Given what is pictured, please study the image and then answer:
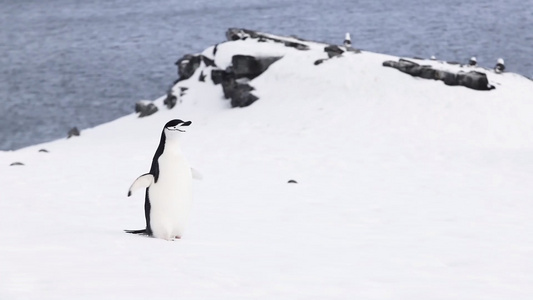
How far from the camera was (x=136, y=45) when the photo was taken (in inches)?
3130

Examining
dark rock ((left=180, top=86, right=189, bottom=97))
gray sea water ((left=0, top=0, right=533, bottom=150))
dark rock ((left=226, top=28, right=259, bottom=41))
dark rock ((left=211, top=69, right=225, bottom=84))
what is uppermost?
dark rock ((left=226, top=28, right=259, bottom=41))

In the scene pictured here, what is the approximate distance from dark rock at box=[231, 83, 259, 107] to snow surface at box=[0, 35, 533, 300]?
15.2 inches

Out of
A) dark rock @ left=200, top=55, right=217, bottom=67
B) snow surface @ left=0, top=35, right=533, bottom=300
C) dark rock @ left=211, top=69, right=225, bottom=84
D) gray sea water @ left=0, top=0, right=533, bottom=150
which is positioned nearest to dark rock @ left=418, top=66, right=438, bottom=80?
snow surface @ left=0, top=35, right=533, bottom=300

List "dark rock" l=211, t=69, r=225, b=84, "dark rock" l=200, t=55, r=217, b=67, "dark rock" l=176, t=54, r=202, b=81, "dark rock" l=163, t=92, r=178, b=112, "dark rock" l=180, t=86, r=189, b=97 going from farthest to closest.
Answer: "dark rock" l=176, t=54, r=202, b=81, "dark rock" l=200, t=55, r=217, b=67, "dark rock" l=180, t=86, r=189, b=97, "dark rock" l=163, t=92, r=178, b=112, "dark rock" l=211, t=69, r=225, b=84

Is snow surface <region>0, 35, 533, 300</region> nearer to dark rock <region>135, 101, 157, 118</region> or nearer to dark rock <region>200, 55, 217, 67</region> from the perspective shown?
dark rock <region>135, 101, 157, 118</region>

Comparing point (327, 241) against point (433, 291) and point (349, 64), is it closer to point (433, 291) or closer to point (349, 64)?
point (433, 291)

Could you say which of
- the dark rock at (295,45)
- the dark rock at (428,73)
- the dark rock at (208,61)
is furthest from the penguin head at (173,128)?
the dark rock at (208,61)

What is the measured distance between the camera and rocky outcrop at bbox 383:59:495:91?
80.2 ft

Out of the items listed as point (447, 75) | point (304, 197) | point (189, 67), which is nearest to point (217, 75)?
point (189, 67)

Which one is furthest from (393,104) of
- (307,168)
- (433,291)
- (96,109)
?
(96,109)

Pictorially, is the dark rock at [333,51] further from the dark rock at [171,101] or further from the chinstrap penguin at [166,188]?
the chinstrap penguin at [166,188]

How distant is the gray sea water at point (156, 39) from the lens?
49.3 m

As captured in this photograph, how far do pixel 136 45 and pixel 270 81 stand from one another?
5498 centimetres

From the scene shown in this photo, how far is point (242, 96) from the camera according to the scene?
26.2 metres
